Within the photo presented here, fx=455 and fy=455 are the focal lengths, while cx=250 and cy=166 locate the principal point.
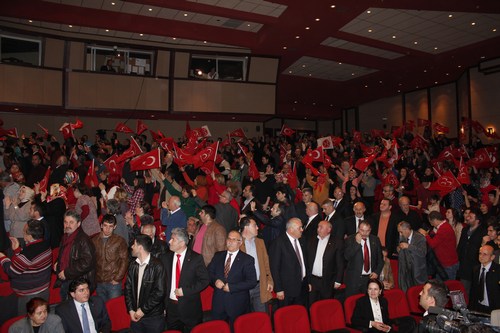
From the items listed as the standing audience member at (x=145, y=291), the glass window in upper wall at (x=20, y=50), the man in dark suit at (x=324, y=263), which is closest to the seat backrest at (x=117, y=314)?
the standing audience member at (x=145, y=291)

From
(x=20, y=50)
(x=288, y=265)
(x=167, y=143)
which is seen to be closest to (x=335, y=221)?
(x=288, y=265)

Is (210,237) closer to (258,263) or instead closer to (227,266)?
(258,263)

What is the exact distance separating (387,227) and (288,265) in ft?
7.77

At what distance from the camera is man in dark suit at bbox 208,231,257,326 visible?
17.4ft

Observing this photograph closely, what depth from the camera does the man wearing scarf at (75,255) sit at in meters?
5.33

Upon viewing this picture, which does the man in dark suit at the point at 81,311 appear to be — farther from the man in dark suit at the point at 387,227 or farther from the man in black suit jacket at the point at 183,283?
the man in dark suit at the point at 387,227

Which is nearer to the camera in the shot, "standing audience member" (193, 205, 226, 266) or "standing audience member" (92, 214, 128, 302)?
"standing audience member" (92, 214, 128, 302)

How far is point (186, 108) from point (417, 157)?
925cm

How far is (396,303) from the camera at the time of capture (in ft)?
19.8

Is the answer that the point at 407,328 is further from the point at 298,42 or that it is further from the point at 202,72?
the point at 202,72

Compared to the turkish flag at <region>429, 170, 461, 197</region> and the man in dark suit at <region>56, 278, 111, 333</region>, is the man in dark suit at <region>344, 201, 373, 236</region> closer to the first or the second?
the turkish flag at <region>429, 170, 461, 197</region>

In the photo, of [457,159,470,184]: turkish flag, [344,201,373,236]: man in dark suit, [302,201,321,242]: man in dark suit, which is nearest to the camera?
[302,201,321,242]: man in dark suit

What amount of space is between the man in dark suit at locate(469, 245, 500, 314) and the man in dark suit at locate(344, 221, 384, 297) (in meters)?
1.23

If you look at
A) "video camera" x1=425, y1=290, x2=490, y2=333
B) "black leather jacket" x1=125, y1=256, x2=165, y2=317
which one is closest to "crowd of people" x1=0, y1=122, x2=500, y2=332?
"black leather jacket" x1=125, y1=256, x2=165, y2=317
